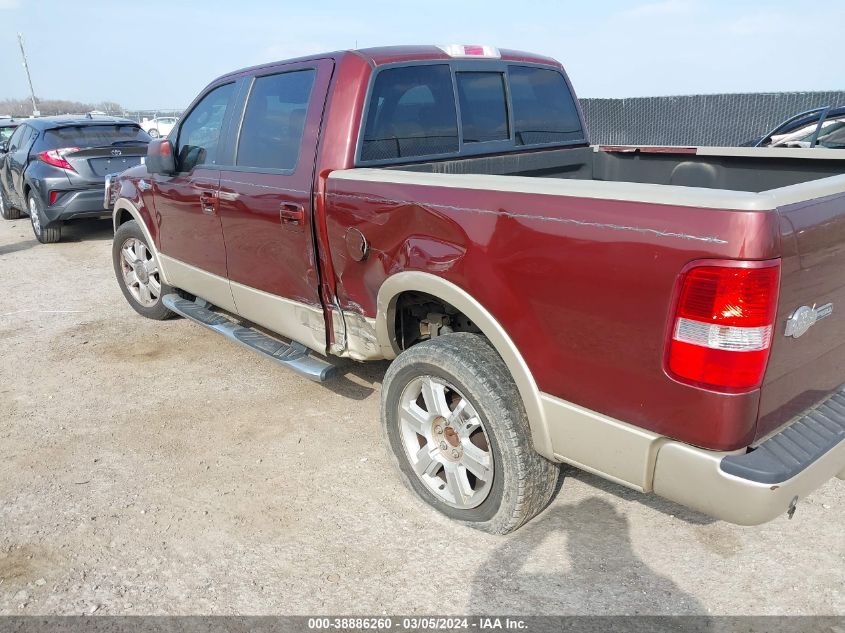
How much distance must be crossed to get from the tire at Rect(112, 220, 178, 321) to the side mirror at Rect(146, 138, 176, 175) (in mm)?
877

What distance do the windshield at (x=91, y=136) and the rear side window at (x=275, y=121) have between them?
6.25 meters

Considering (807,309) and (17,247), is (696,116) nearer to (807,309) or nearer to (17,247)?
(17,247)

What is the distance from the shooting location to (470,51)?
3707mm

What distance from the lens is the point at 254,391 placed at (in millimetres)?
4352

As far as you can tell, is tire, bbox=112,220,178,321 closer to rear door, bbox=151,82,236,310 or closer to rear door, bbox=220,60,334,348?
rear door, bbox=151,82,236,310

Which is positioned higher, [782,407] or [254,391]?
[782,407]

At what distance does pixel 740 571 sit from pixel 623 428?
973 mm

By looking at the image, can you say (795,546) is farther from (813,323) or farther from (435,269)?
(435,269)

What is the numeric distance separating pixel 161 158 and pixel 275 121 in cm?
116

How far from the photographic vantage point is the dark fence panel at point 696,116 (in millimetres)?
13515

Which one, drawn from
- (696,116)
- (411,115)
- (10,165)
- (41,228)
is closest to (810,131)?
(411,115)

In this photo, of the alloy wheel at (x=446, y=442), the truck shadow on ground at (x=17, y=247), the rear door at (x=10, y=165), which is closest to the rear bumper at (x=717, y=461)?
the alloy wheel at (x=446, y=442)

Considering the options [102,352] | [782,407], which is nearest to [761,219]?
[782,407]

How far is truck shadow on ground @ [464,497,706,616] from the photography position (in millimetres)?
2436
